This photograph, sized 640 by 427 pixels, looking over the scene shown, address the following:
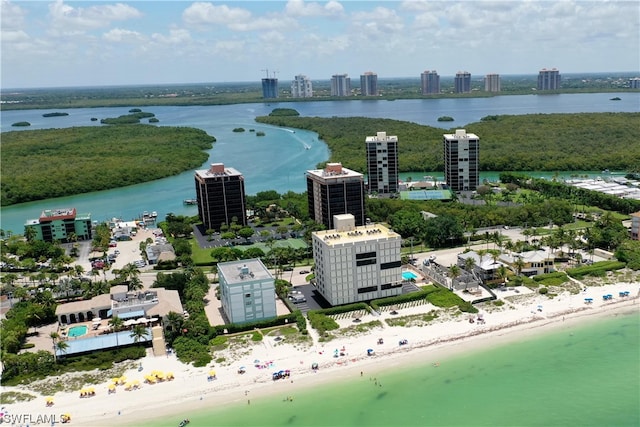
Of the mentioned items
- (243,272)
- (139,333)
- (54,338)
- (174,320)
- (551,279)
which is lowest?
(551,279)

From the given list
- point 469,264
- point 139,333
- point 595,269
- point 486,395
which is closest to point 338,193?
point 469,264

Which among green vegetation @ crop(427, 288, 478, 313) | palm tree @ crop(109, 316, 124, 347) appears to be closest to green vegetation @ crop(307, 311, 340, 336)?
green vegetation @ crop(427, 288, 478, 313)

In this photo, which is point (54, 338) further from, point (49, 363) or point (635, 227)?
point (635, 227)

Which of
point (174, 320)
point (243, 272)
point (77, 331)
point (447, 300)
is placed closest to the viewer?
point (174, 320)

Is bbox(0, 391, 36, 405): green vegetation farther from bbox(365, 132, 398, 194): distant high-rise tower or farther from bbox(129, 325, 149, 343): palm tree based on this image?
bbox(365, 132, 398, 194): distant high-rise tower

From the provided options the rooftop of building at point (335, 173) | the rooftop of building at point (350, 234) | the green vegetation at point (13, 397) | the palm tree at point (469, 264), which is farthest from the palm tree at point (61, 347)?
the rooftop of building at point (335, 173)
